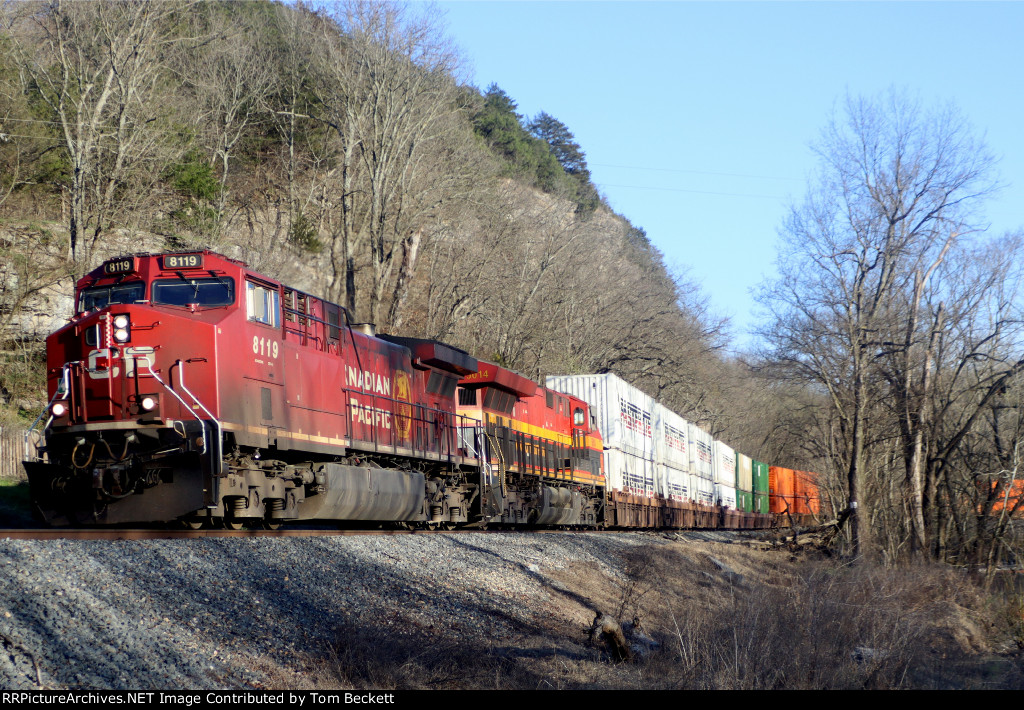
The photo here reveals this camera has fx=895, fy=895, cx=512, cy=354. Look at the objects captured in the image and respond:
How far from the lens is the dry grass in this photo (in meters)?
7.80

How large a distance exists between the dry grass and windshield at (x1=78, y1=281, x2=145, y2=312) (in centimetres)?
583

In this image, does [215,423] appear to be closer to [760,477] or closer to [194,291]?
[194,291]

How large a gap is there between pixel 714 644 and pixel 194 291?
7599mm

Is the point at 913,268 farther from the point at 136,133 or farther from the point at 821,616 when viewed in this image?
the point at 136,133

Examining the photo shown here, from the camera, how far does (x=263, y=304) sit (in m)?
12.0

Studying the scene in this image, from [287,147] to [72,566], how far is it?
3764 cm

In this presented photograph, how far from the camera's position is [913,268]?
1016 inches

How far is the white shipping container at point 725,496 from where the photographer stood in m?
37.3

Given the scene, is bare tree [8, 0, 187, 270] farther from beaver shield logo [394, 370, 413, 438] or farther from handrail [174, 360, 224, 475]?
handrail [174, 360, 224, 475]

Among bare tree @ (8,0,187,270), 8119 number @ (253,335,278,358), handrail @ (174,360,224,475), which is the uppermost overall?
bare tree @ (8,0,187,270)

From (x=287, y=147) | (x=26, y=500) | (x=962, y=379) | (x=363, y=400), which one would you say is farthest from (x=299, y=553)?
→ (x=287, y=147)

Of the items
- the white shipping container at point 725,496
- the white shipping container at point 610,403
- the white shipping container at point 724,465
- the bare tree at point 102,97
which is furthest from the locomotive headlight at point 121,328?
the white shipping container at point 725,496

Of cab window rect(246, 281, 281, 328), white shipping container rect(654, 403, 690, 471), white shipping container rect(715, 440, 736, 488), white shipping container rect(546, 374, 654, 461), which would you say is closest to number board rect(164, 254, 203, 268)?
cab window rect(246, 281, 281, 328)

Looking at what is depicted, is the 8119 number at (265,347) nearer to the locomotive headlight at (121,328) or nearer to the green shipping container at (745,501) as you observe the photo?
the locomotive headlight at (121,328)
